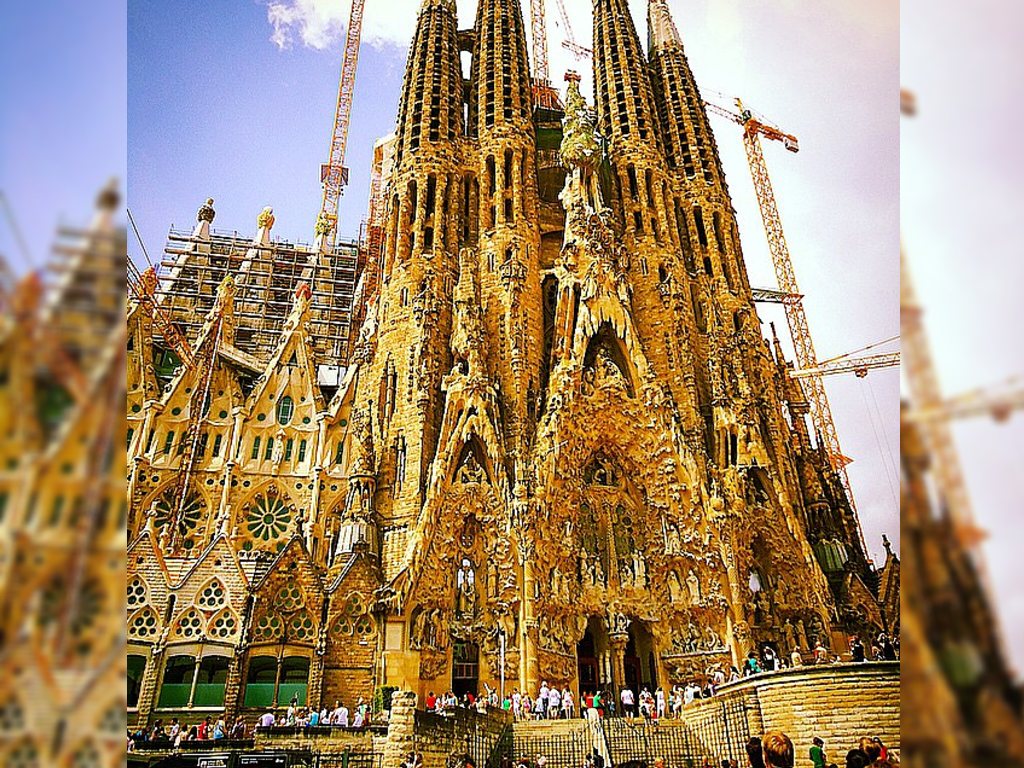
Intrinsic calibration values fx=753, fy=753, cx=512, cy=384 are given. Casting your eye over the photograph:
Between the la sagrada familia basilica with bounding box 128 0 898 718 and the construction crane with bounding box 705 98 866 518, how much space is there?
12.4 m

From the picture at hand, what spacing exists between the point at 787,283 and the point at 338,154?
26.3 meters

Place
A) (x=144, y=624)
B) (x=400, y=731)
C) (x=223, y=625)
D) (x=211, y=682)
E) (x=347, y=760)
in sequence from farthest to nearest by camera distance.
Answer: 1. (x=223, y=625)
2. (x=211, y=682)
3. (x=144, y=624)
4. (x=400, y=731)
5. (x=347, y=760)

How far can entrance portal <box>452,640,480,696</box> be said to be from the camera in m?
18.8

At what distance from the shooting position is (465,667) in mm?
18984

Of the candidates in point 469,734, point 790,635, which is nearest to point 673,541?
point 790,635

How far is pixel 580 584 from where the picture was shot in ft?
65.8

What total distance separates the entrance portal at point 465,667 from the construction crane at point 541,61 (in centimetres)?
2955

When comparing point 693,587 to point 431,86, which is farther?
point 431,86

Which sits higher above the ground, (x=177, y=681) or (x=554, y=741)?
(x=177, y=681)
